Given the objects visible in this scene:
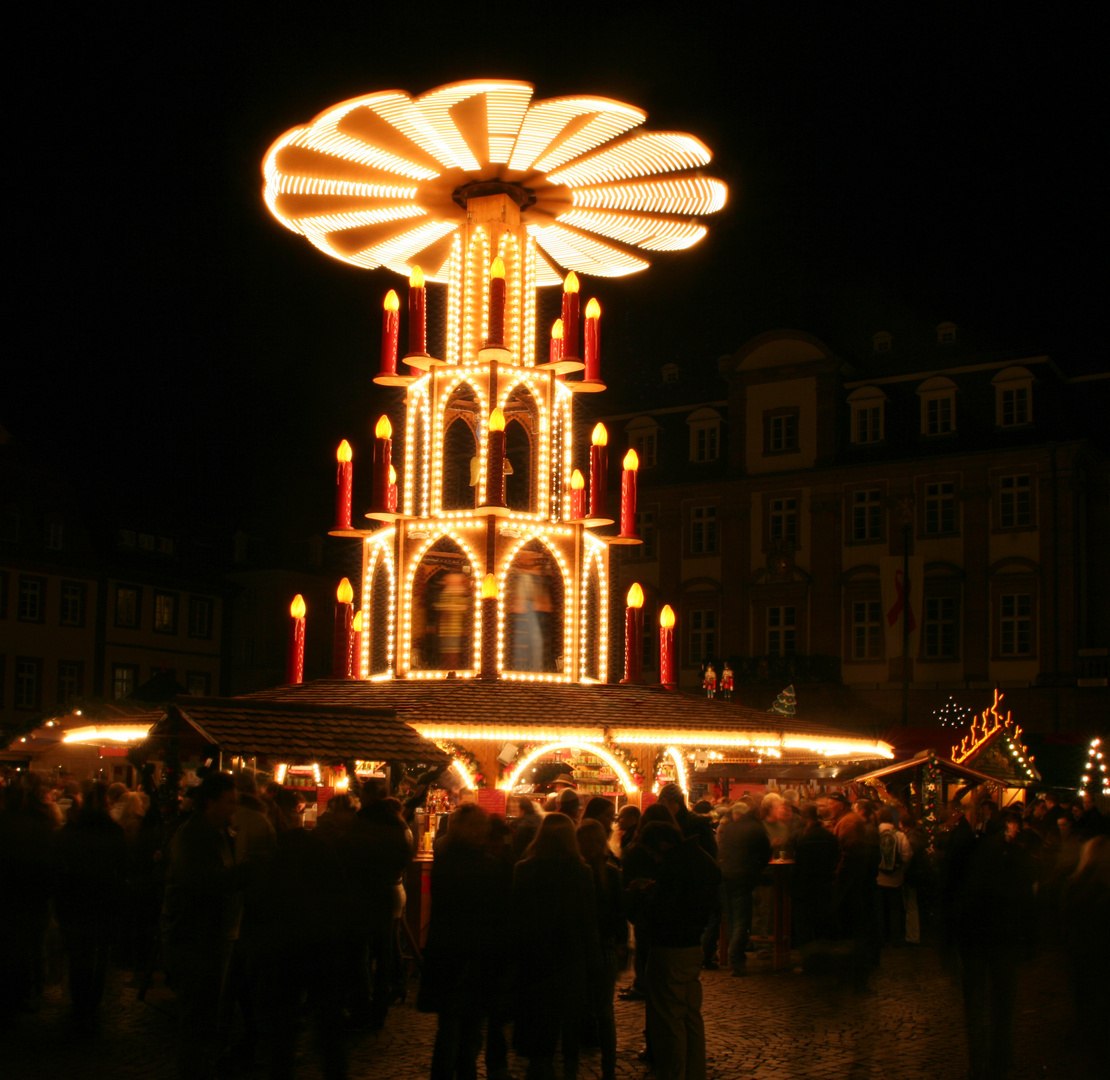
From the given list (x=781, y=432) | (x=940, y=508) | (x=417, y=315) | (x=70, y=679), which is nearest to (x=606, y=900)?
(x=417, y=315)

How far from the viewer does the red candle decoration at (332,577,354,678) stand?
2194 centimetres

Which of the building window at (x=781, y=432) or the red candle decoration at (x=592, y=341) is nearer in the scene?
the red candle decoration at (x=592, y=341)

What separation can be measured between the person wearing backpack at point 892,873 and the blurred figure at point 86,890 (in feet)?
31.4

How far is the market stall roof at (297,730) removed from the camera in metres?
12.2

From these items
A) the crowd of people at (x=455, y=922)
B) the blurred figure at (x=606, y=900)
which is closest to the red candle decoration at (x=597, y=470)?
the crowd of people at (x=455, y=922)

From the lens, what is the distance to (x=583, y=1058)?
10.1m

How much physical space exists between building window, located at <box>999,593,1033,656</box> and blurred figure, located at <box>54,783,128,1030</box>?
31.9 meters

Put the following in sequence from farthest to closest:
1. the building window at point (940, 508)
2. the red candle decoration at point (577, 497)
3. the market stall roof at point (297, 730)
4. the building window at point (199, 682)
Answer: the building window at point (199, 682) → the building window at point (940, 508) → the red candle decoration at point (577, 497) → the market stall roof at point (297, 730)

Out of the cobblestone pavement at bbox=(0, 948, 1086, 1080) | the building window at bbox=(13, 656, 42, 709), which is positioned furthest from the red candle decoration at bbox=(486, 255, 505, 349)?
the building window at bbox=(13, 656, 42, 709)

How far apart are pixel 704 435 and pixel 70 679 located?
21.8m

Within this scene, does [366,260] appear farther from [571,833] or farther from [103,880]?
[571,833]

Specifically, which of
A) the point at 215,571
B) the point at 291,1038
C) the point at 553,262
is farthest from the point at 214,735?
the point at 215,571

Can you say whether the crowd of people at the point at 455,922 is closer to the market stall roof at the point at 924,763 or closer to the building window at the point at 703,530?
the market stall roof at the point at 924,763

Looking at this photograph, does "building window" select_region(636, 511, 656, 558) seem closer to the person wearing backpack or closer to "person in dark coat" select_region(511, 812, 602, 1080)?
the person wearing backpack
